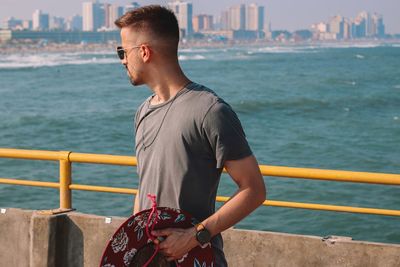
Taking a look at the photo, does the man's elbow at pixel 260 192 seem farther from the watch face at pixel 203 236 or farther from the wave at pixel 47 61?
the wave at pixel 47 61

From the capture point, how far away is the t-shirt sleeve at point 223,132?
272 cm

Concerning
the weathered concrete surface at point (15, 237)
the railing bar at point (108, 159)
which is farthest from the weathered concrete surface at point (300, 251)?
the weathered concrete surface at point (15, 237)

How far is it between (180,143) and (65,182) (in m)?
2.49

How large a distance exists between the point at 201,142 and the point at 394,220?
15.5 m

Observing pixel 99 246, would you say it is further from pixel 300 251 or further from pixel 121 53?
pixel 121 53

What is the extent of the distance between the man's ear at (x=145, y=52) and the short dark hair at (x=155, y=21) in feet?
0.18

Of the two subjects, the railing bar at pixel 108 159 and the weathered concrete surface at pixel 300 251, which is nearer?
the weathered concrete surface at pixel 300 251

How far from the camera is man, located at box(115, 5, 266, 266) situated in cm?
276

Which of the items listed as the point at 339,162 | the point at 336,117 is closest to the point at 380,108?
the point at 336,117

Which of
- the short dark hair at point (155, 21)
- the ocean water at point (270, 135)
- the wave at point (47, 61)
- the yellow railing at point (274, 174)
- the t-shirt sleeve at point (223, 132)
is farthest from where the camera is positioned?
the wave at point (47, 61)

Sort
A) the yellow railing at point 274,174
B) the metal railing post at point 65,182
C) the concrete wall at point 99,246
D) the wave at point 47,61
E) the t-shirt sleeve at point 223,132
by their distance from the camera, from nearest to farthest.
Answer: the t-shirt sleeve at point 223,132 → the yellow railing at point 274,174 → the concrete wall at point 99,246 → the metal railing post at point 65,182 → the wave at point 47,61

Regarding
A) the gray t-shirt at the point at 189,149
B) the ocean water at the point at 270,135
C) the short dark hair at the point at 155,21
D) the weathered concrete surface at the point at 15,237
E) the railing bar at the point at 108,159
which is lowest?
the ocean water at the point at 270,135

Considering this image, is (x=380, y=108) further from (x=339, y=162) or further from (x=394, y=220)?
(x=394, y=220)

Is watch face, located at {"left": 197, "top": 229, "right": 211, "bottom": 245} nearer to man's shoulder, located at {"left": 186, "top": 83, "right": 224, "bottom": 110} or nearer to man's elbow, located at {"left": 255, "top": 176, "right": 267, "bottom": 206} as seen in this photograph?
man's elbow, located at {"left": 255, "top": 176, "right": 267, "bottom": 206}
